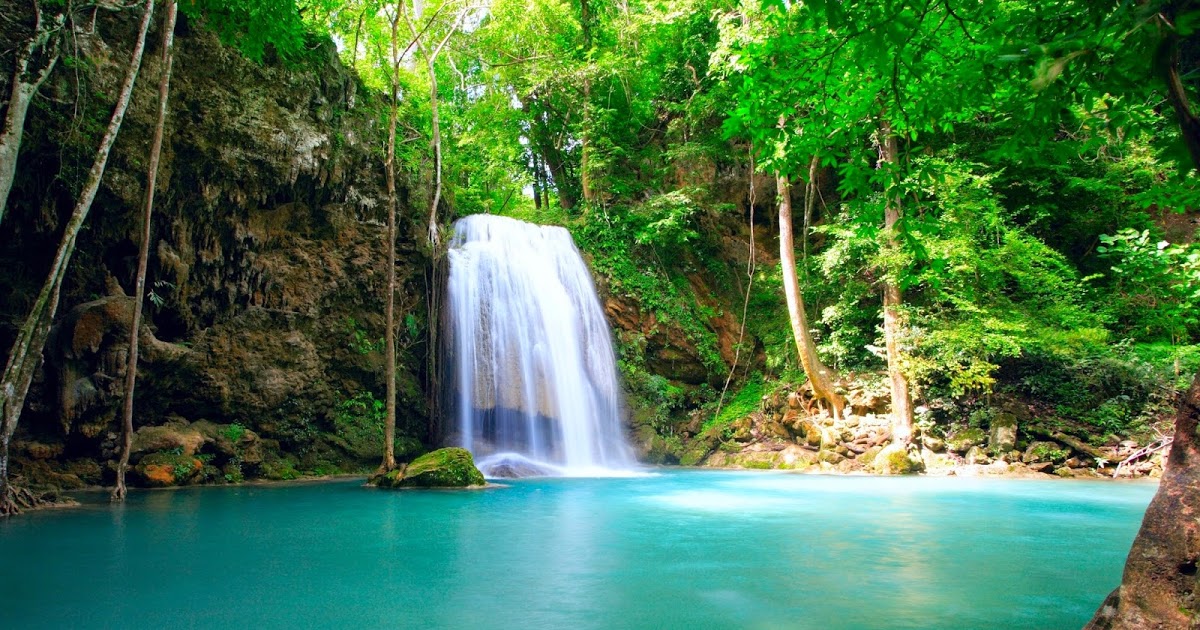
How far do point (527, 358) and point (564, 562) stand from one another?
30.8 ft

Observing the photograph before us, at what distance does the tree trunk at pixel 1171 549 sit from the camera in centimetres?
225

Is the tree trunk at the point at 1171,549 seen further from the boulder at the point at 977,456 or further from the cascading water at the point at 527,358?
the boulder at the point at 977,456

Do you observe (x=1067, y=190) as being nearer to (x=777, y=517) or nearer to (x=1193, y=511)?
(x=777, y=517)

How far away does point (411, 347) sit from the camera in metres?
13.9

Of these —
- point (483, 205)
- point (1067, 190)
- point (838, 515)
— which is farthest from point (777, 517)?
point (483, 205)

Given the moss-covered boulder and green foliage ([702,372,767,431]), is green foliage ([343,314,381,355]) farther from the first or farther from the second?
green foliage ([702,372,767,431])

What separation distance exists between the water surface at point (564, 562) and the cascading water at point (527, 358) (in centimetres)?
474

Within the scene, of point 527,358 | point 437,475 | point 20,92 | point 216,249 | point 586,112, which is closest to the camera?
point 20,92

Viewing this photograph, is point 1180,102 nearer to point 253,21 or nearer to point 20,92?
point 253,21

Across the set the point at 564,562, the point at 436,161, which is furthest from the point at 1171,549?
the point at 436,161

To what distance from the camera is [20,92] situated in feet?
23.8

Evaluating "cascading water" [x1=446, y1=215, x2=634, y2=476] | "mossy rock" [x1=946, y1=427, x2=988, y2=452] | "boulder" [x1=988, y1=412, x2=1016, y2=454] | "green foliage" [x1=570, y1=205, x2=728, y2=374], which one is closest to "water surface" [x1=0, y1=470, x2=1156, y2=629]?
"boulder" [x1=988, y1=412, x2=1016, y2=454]

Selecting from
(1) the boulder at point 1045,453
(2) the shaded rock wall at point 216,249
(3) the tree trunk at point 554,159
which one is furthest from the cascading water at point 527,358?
(1) the boulder at point 1045,453

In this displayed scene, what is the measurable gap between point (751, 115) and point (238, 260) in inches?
422
